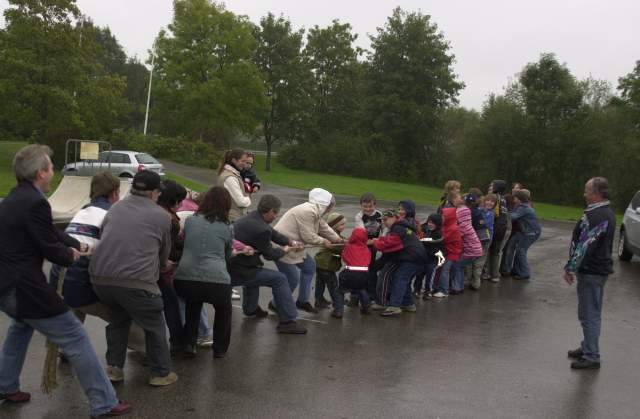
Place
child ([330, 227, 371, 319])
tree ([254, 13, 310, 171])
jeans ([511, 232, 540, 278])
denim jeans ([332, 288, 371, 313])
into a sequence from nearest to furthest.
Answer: child ([330, 227, 371, 319]) → denim jeans ([332, 288, 371, 313]) → jeans ([511, 232, 540, 278]) → tree ([254, 13, 310, 171])

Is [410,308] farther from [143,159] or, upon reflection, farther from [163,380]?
[143,159]

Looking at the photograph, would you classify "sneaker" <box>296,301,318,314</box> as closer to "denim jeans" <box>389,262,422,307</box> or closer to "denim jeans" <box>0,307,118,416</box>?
"denim jeans" <box>389,262,422,307</box>

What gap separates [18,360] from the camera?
510 centimetres

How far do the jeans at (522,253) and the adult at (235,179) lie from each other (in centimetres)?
591

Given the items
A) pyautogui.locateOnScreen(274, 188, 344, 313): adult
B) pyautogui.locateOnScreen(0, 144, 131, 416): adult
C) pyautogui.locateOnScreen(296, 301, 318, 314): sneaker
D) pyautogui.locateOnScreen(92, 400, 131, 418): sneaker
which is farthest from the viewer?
Result: pyautogui.locateOnScreen(296, 301, 318, 314): sneaker

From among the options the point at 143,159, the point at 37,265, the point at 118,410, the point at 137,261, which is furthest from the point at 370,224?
the point at 143,159

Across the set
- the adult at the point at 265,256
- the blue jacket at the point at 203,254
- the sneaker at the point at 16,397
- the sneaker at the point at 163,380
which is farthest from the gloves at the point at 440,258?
the sneaker at the point at 16,397

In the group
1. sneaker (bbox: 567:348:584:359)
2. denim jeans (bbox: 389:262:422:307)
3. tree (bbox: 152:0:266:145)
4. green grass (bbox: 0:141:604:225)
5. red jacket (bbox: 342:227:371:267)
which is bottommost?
green grass (bbox: 0:141:604:225)

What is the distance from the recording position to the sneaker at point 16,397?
512 centimetres

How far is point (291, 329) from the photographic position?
7629 mm

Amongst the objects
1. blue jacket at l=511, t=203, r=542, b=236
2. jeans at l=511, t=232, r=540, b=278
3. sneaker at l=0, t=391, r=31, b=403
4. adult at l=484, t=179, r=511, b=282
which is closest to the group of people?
sneaker at l=0, t=391, r=31, b=403

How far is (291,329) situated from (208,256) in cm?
192

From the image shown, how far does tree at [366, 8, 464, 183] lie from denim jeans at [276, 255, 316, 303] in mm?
52750

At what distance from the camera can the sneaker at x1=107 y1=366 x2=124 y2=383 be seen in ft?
18.7
